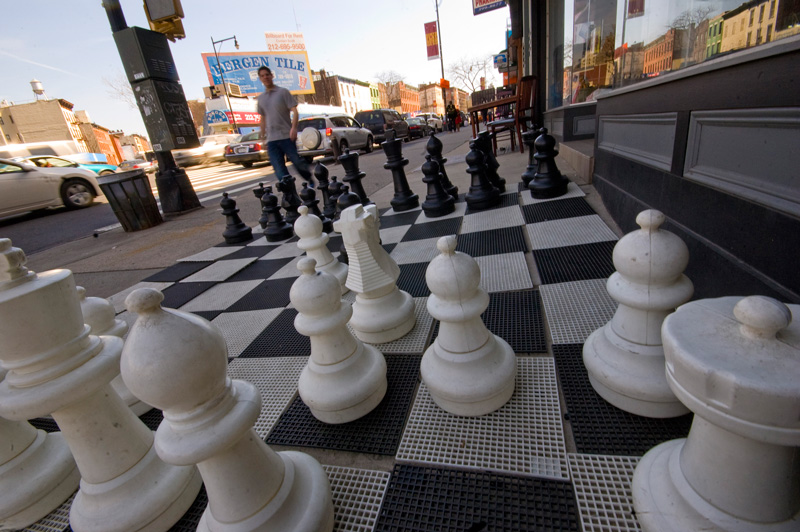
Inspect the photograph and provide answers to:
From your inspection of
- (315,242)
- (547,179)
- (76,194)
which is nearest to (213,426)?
(315,242)

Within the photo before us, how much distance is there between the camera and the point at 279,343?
151 centimetres

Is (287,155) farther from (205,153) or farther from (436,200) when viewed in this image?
(205,153)

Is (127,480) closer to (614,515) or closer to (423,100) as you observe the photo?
(614,515)

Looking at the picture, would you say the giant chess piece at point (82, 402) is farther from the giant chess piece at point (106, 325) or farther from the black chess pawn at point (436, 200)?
the black chess pawn at point (436, 200)

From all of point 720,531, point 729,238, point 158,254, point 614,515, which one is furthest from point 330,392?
point 158,254

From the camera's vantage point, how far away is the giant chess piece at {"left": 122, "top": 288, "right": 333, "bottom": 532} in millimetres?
608

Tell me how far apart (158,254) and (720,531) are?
389cm

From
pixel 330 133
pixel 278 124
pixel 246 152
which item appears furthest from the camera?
pixel 246 152

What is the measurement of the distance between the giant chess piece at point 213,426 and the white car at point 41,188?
763 centimetres

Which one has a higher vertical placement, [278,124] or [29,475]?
[278,124]

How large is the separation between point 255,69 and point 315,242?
32.8 m

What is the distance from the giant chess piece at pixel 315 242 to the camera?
177cm

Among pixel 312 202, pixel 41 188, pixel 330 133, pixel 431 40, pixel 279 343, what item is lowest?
pixel 279 343

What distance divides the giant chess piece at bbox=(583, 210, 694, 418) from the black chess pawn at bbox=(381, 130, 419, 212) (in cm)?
235
